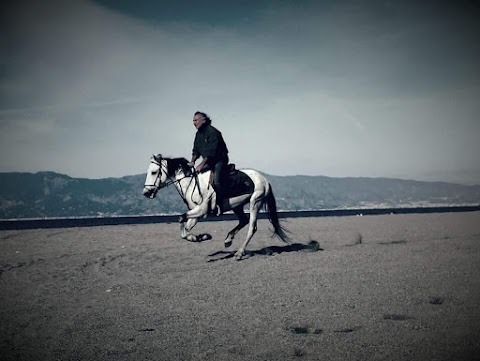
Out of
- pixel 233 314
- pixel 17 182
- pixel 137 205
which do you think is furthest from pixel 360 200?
pixel 233 314

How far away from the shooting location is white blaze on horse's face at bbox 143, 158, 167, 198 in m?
8.83

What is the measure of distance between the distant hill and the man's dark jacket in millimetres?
132494

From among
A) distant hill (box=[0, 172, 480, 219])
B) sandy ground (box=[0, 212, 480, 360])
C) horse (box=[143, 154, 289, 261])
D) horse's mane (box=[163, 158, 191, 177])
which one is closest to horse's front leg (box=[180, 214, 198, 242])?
horse (box=[143, 154, 289, 261])

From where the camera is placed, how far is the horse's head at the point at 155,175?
8.84 meters

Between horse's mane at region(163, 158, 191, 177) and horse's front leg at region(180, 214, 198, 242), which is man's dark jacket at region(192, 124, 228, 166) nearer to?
horse's mane at region(163, 158, 191, 177)

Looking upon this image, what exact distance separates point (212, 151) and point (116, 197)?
17341 centimetres

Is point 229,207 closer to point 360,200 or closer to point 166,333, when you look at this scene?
point 166,333

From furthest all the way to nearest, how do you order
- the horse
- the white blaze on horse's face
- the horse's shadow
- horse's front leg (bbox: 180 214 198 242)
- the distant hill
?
the distant hill, the horse's shadow, the white blaze on horse's face, the horse, horse's front leg (bbox: 180 214 198 242)

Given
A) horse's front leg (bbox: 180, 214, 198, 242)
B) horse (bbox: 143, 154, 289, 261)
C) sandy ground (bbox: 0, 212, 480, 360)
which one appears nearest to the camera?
sandy ground (bbox: 0, 212, 480, 360)

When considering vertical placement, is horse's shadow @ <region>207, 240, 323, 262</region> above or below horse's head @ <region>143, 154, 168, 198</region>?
below

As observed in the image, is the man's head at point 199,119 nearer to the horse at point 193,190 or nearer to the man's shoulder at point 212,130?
the man's shoulder at point 212,130

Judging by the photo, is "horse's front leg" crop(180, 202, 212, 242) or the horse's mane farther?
the horse's mane

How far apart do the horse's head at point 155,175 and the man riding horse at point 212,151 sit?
76cm

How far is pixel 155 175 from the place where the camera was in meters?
8.95
